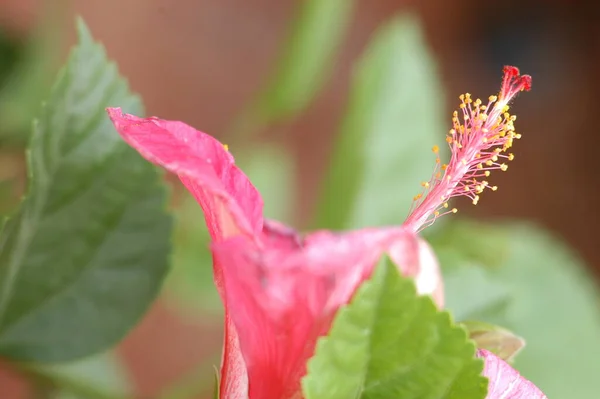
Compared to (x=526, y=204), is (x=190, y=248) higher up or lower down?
lower down

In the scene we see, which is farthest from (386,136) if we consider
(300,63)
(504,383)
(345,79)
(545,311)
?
(345,79)

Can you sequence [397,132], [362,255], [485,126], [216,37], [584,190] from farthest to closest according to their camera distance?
[584,190] < [216,37] < [397,132] < [485,126] < [362,255]

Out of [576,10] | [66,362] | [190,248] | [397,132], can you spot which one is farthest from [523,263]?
[576,10]

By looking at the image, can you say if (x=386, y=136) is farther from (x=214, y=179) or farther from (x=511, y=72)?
(x=214, y=179)

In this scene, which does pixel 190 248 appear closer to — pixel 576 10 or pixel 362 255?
pixel 362 255

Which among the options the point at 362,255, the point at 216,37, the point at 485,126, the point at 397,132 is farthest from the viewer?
the point at 216,37

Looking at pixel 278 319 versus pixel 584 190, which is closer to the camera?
pixel 278 319

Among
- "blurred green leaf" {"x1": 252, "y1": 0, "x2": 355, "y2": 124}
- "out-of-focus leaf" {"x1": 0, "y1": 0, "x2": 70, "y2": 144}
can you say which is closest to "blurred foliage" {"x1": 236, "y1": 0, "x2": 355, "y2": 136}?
"blurred green leaf" {"x1": 252, "y1": 0, "x2": 355, "y2": 124}
